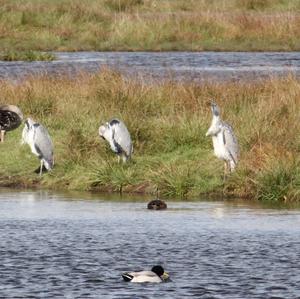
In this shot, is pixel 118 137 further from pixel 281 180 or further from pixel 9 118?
pixel 9 118

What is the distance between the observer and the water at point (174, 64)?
1333 inches

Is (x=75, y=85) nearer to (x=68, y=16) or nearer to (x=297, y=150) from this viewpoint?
(x=297, y=150)

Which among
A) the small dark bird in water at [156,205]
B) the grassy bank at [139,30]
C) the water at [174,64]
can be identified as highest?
the grassy bank at [139,30]

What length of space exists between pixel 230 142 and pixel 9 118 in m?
4.88

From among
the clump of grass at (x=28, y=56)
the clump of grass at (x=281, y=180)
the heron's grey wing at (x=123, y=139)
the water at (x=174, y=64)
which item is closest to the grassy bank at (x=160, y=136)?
the clump of grass at (x=281, y=180)

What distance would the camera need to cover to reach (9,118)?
890 inches

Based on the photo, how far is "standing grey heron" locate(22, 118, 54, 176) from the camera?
800 inches

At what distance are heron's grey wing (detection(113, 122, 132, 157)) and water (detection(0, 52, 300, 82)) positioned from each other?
1205cm

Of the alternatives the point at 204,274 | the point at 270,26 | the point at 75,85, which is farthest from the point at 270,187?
the point at 270,26

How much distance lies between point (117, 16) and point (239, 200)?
28.9 meters

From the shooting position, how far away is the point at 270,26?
4306cm

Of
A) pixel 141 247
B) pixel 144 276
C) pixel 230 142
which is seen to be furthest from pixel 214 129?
pixel 144 276

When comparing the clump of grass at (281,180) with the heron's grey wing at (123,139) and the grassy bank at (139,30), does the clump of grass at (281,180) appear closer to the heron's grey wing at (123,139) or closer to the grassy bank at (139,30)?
the heron's grey wing at (123,139)

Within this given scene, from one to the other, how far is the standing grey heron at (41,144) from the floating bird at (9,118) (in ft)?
5.01
